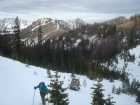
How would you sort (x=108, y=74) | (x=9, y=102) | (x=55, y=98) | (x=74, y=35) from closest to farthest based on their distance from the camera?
(x=55, y=98) → (x=9, y=102) → (x=108, y=74) → (x=74, y=35)

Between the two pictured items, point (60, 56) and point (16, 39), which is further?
point (60, 56)

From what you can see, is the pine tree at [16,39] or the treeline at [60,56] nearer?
the pine tree at [16,39]

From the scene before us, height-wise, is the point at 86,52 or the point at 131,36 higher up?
the point at 131,36

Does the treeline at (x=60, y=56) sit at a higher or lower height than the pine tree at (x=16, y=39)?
lower

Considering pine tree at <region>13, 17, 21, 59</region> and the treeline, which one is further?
the treeline

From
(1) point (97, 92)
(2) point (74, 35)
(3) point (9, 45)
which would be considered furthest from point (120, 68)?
(2) point (74, 35)

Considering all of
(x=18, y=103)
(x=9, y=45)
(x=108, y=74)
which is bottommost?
(x=108, y=74)

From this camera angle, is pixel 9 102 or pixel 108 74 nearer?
pixel 9 102

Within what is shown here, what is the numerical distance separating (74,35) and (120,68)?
83.2 m

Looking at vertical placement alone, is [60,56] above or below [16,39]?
below

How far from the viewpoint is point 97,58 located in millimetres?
84000

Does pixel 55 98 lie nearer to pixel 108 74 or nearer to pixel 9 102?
pixel 9 102

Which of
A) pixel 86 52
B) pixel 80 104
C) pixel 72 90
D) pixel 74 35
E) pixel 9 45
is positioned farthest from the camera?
pixel 74 35

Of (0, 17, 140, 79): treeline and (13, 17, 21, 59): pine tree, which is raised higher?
(13, 17, 21, 59): pine tree
